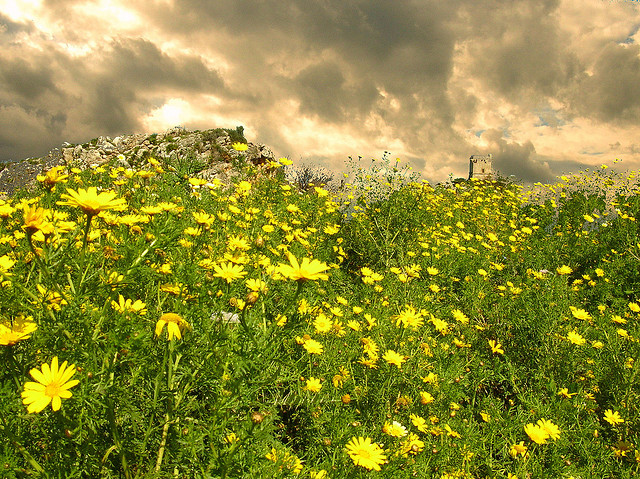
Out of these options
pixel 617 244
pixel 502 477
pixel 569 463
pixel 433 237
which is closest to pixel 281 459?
pixel 502 477

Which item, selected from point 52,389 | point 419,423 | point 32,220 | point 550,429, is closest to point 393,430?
point 419,423

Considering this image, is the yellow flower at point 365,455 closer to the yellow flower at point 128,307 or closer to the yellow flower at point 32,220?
the yellow flower at point 128,307

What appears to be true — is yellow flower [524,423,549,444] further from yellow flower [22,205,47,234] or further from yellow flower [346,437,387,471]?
yellow flower [22,205,47,234]

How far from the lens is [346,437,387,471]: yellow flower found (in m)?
1.43

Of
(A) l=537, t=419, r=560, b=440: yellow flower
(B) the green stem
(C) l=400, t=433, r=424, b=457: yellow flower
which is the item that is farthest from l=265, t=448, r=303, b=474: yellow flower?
(A) l=537, t=419, r=560, b=440: yellow flower

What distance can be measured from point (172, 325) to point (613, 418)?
283cm

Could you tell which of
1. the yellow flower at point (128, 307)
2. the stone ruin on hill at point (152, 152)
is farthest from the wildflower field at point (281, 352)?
the stone ruin on hill at point (152, 152)

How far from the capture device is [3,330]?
3.52 feet

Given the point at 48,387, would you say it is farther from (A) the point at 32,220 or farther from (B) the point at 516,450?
(B) the point at 516,450

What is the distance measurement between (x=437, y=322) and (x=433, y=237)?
2.59 metres

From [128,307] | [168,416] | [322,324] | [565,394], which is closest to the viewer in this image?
[168,416]

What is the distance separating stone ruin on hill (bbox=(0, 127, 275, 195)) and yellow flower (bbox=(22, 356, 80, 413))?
9.63 meters

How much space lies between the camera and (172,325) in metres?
1.17

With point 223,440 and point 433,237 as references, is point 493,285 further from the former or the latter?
point 223,440
